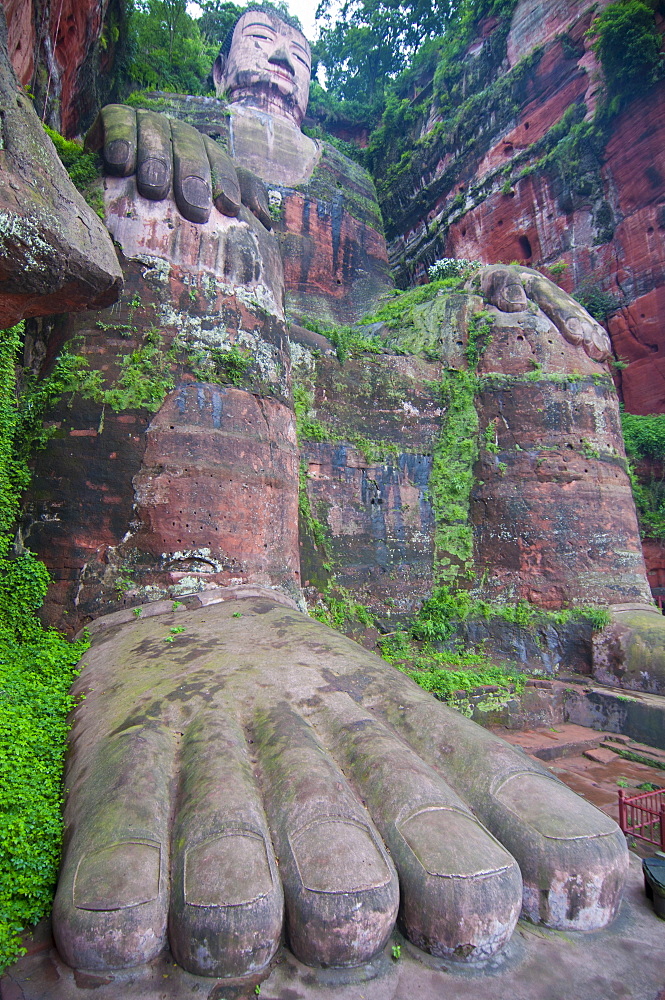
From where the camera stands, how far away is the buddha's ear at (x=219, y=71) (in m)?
24.0

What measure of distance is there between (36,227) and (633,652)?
947 centimetres

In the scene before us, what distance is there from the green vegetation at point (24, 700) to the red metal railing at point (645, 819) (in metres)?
4.50

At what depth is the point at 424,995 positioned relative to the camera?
245 cm

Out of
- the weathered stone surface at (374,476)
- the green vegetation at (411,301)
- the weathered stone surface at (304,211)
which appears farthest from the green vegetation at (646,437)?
the weathered stone surface at (304,211)

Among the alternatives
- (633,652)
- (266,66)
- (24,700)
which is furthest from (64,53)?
(266,66)

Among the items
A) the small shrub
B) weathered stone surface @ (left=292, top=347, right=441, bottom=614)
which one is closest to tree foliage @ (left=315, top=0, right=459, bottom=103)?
the small shrub

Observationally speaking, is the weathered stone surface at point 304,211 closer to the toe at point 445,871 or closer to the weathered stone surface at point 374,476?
the weathered stone surface at point 374,476

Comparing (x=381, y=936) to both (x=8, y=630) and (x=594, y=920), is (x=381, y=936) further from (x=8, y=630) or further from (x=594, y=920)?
(x=8, y=630)

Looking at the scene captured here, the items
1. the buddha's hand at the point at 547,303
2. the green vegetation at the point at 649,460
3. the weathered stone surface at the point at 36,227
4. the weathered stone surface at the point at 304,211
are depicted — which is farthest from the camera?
the weathered stone surface at the point at 304,211

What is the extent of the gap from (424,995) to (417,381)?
9803mm

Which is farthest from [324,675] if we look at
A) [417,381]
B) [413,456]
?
[417,381]

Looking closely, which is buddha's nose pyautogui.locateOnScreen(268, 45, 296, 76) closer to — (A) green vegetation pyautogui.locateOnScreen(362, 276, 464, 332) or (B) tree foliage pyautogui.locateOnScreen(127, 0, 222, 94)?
(B) tree foliage pyautogui.locateOnScreen(127, 0, 222, 94)

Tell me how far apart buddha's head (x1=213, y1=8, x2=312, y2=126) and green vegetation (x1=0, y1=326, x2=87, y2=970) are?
22364 mm

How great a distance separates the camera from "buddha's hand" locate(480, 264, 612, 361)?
1115 centimetres
